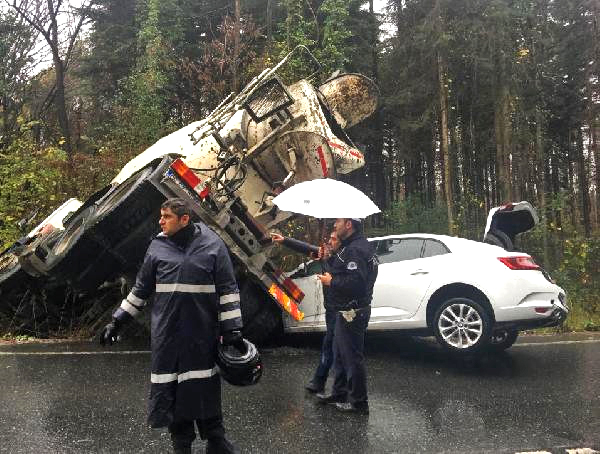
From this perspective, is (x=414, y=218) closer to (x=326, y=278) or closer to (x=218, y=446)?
(x=326, y=278)

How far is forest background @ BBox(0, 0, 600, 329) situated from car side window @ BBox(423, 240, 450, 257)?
5514 mm

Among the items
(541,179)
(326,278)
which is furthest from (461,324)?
(541,179)

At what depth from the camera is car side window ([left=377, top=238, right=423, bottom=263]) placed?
24.5ft

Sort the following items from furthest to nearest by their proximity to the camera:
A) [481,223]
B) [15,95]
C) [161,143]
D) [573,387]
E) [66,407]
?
[481,223]
[15,95]
[161,143]
[573,387]
[66,407]

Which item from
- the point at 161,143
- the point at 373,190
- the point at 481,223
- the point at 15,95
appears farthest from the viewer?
the point at 373,190

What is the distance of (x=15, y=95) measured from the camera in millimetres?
18875

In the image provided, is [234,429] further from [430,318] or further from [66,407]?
[430,318]

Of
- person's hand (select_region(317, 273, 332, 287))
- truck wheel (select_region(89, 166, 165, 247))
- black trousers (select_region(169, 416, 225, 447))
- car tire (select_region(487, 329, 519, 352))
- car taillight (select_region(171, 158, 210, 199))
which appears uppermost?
car taillight (select_region(171, 158, 210, 199))

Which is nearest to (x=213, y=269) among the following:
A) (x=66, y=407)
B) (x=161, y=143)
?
(x=66, y=407)

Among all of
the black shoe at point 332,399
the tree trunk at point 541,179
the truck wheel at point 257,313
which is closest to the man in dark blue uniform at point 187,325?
the black shoe at point 332,399

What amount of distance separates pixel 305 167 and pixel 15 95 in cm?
1489

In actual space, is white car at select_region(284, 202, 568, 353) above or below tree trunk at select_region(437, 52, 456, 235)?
below

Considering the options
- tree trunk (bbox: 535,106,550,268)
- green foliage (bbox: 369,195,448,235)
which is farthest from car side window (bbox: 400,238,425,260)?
green foliage (bbox: 369,195,448,235)

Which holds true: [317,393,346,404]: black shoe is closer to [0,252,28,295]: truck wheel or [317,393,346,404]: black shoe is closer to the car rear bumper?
the car rear bumper
